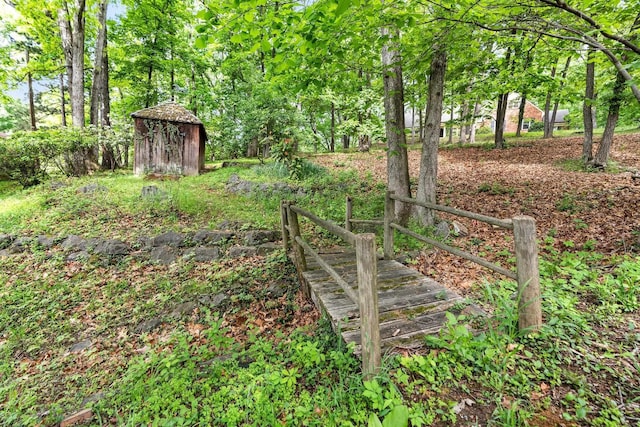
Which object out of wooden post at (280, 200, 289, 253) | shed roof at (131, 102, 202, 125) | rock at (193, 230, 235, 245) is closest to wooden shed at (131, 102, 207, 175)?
shed roof at (131, 102, 202, 125)

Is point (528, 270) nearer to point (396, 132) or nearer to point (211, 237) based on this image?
point (396, 132)

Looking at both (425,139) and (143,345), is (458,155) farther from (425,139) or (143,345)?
(143,345)

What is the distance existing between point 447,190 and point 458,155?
26.8ft

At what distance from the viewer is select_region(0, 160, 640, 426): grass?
2131mm

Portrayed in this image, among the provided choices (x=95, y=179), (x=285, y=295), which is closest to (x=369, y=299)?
(x=285, y=295)

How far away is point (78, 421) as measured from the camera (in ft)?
8.73

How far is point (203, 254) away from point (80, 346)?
2430mm

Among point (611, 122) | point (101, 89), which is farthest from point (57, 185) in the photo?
point (611, 122)

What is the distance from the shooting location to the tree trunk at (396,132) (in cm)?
619

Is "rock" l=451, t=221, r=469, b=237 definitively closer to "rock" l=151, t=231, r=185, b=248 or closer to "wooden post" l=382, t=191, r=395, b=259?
→ "wooden post" l=382, t=191, r=395, b=259

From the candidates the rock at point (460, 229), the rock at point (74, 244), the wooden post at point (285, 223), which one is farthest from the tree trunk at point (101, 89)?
the rock at point (460, 229)

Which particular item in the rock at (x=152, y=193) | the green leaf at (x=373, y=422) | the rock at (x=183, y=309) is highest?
the rock at (x=152, y=193)

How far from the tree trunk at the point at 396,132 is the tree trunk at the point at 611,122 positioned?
7716mm

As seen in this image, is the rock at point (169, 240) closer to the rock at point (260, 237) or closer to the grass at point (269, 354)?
the grass at point (269, 354)
